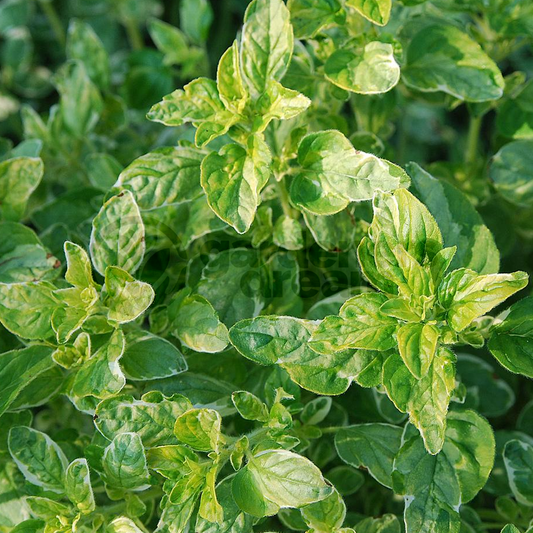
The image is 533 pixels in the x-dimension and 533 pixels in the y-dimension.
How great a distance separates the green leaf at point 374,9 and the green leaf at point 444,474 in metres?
0.69

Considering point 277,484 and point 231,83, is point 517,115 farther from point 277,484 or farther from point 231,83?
point 277,484

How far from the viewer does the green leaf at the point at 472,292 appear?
3.19 ft

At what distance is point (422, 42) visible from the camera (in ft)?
4.59

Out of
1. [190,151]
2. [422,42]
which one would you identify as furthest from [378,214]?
[422,42]

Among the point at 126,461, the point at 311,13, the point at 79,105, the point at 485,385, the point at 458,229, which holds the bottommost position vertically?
the point at 485,385

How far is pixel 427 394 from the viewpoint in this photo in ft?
3.38

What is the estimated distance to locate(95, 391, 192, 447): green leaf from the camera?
3.66 ft

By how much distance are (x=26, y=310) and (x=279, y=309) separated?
0.46m

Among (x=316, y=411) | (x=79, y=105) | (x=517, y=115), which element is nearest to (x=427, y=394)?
(x=316, y=411)

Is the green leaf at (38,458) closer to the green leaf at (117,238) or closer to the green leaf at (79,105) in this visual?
the green leaf at (117,238)

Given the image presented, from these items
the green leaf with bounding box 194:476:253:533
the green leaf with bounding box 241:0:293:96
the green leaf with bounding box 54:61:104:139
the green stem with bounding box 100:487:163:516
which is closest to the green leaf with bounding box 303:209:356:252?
the green leaf with bounding box 241:0:293:96

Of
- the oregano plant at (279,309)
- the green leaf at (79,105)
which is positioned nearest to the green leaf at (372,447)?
the oregano plant at (279,309)

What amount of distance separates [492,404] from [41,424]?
99cm

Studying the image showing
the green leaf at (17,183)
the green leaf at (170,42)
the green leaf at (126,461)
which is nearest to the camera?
the green leaf at (126,461)
